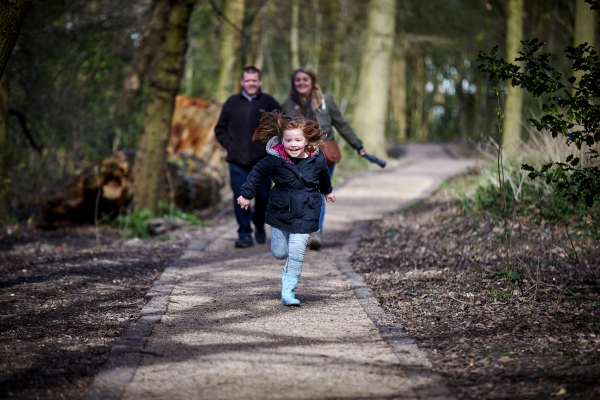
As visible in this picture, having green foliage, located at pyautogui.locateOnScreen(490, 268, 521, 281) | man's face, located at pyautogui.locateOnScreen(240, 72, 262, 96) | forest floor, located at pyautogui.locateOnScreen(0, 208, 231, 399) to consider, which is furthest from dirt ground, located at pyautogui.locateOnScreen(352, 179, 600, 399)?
man's face, located at pyautogui.locateOnScreen(240, 72, 262, 96)

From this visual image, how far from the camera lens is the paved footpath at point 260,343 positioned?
4.11 metres

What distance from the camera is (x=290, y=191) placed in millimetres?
6273

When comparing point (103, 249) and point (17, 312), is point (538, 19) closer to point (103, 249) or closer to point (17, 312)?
point (103, 249)

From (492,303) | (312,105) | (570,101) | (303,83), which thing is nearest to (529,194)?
(312,105)

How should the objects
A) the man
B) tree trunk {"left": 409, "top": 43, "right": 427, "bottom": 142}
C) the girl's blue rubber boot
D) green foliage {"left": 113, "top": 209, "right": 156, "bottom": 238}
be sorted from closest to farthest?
the girl's blue rubber boot, the man, green foliage {"left": 113, "top": 209, "right": 156, "bottom": 238}, tree trunk {"left": 409, "top": 43, "right": 427, "bottom": 142}

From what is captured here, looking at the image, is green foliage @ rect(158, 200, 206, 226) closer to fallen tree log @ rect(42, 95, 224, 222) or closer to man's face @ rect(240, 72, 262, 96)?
fallen tree log @ rect(42, 95, 224, 222)

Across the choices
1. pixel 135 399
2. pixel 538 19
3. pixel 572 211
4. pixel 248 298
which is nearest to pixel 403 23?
pixel 538 19

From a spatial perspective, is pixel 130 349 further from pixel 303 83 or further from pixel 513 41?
pixel 513 41

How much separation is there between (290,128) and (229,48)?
16910mm

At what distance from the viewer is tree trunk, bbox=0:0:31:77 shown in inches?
231

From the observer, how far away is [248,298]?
21.5 ft

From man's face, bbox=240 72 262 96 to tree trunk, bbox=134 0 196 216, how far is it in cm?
329

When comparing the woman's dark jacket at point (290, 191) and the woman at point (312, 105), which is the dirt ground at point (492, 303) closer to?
the woman's dark jacket at point (290, 191)

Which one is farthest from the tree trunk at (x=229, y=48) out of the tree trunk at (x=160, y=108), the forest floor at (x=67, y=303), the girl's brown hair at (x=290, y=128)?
the girl's brown hair at (x=290, y=128)
